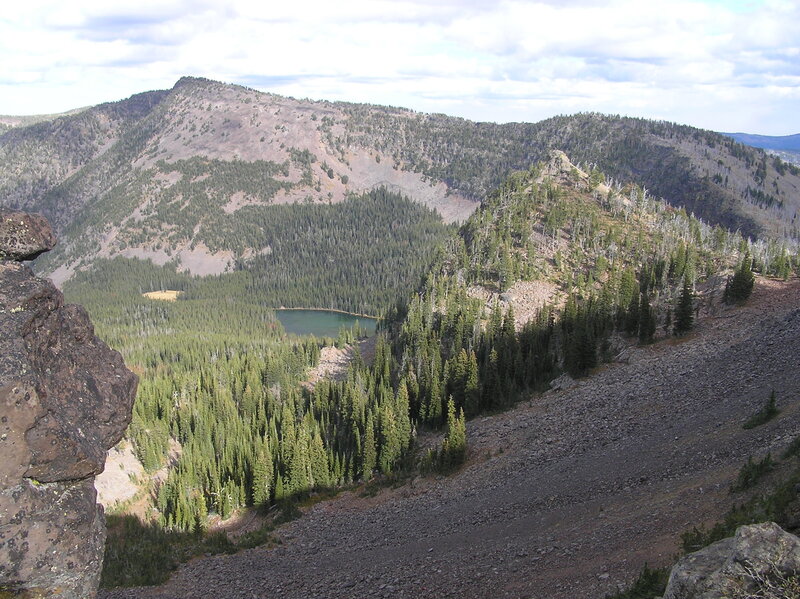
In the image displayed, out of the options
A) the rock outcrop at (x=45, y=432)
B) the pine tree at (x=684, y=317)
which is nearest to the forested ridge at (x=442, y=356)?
the pine tree at (x=684, y=317)

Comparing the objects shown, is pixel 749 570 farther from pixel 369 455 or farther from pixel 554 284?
pixel 554 284

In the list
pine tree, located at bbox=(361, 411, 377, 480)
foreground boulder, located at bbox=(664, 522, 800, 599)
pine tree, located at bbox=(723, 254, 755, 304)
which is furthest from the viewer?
pine tree, located at bbox=(723, 254, 755, 304)

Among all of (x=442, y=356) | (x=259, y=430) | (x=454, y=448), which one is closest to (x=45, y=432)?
(x=454, y=448)

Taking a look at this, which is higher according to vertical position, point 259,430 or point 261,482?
point 261,482

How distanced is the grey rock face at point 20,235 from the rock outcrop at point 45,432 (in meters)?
0.03

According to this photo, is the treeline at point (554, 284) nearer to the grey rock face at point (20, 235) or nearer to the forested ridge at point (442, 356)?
the forested ridge at point (442, 356)

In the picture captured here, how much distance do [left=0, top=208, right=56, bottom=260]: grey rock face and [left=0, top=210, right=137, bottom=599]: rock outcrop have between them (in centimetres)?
3

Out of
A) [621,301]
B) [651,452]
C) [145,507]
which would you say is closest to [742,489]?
[651,452]

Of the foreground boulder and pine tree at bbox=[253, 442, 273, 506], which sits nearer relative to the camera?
the foreground boulder

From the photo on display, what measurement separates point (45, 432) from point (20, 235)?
6773mm

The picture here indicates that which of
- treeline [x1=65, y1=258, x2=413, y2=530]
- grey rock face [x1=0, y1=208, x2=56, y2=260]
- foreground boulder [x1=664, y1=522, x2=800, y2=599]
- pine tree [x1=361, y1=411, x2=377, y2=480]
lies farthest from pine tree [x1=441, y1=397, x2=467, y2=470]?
grey rock face [x1=0, y1=208, x2=56, y2=260]

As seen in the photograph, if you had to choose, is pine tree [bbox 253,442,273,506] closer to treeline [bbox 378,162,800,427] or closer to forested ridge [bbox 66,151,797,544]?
forested ridge [bbox 66,151,797,544]

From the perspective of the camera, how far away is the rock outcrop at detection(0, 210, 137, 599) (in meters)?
16.1

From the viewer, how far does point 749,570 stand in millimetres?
13789
